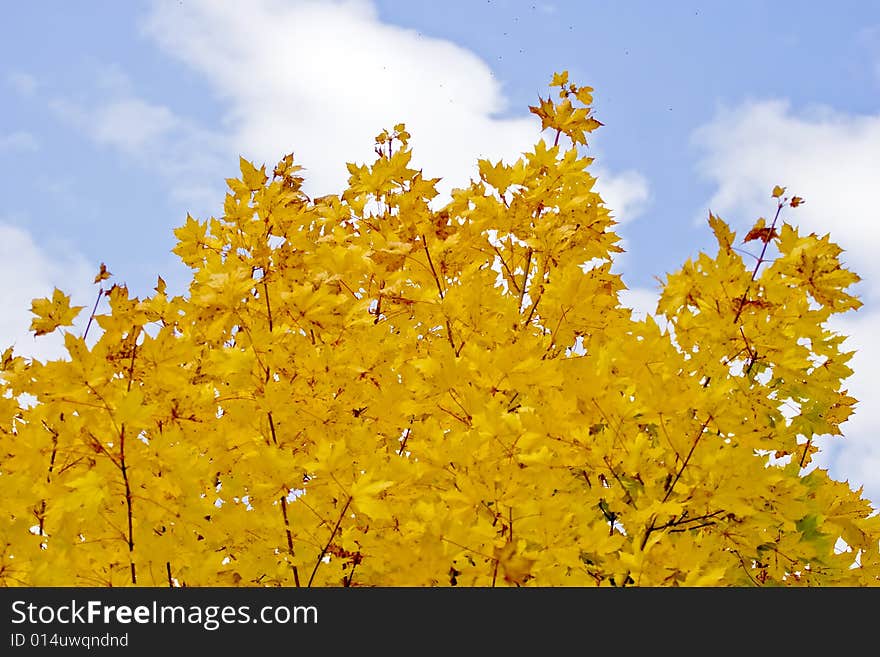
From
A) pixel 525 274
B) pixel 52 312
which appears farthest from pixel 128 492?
pixel 525 274

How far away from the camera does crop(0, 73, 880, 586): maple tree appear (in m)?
2.77

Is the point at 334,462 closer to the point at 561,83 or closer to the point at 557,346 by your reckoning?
the point at 557,346

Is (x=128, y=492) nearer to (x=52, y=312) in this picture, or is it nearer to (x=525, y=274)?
(x=52, y=312)

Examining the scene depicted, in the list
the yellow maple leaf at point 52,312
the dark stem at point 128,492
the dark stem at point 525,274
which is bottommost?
the dark stem at point 128,492

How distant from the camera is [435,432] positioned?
299 cm

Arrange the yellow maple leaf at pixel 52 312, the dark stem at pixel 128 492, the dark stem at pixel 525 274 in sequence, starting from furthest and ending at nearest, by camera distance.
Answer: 1. the dark stem at pixel 525 274
2. the yellow maple leaf at pixel 52 312
3. the dark stem at pixel 128 492

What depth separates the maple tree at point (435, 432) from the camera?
2771mm

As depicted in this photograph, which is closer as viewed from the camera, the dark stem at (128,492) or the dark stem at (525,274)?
the dark stem at (128,492)

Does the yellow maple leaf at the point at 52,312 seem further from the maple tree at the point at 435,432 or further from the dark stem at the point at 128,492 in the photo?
the dark stem at the point at 128,492

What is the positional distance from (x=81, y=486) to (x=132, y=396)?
14.3 inches

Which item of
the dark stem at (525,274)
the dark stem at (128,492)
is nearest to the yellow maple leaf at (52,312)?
the dark stem at (128,492)

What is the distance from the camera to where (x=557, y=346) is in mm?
3926

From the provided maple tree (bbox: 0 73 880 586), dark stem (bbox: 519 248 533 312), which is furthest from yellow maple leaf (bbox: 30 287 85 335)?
dark stem (bbox: 519 248 533 312)

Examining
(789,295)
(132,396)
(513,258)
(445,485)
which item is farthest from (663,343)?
(132,396)
